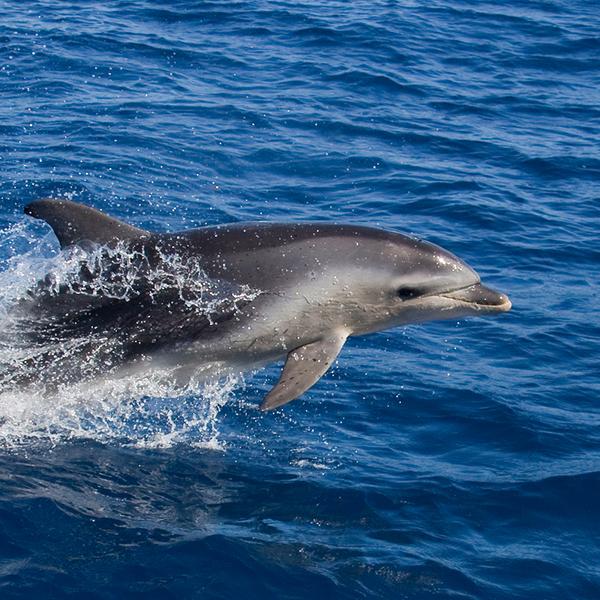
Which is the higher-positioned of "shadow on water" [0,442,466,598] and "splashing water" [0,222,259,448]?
"splashing water" [0,222,259,448]

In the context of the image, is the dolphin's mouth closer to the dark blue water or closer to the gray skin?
the gray skin

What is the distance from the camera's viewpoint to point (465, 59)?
24719 millimetres

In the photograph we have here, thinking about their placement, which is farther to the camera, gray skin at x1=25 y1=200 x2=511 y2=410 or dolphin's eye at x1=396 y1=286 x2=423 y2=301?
dolphin's eye at x1=396 y1=286 x2=423 y2=301

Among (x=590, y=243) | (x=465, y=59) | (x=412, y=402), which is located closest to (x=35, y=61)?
(x=465, y=59)

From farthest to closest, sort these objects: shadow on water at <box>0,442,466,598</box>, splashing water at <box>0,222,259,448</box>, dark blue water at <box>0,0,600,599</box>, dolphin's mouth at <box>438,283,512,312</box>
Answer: dolphin's mouth at <box>438,283,512,312</box>
splashing water at <box>0,222,259,448</box>
dark blue water at <box>0,0,600,599</box>
shadow on water at <box>0,442,466,598</box>

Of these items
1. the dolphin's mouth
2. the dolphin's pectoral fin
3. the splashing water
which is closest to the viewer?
the dolphin's pectoral fin

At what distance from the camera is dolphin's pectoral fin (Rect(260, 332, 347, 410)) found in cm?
940

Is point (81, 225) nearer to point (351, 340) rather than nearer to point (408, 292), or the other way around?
point (408, 292)

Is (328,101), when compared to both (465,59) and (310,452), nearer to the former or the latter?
(465,59)

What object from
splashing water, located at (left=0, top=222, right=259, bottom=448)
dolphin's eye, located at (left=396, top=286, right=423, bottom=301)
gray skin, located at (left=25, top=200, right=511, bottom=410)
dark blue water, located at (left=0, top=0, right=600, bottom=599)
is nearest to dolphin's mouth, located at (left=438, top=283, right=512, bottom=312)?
gray skin, located at (left=25, top=200, right=511, bottom=410)

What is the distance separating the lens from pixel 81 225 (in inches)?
384

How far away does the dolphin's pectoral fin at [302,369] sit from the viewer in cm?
940

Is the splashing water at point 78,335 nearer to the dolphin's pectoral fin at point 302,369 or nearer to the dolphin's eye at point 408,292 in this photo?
the dolphin's pectoral fin at point 302,369

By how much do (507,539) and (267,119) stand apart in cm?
1195
